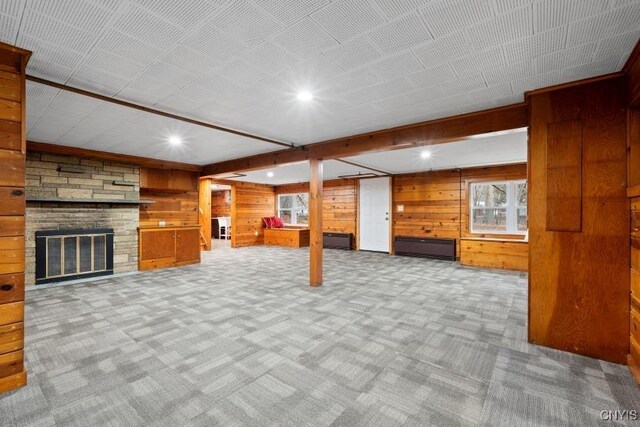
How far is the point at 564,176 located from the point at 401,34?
6.37ft

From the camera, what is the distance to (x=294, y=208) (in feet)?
36.2

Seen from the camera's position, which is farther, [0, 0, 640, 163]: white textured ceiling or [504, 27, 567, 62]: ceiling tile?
[504, 27, 567, 62]: ceiling tile

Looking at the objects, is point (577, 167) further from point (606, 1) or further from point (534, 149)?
point (606, 1)

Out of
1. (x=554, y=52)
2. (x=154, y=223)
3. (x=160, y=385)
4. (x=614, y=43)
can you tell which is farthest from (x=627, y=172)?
(x=154, y=223)

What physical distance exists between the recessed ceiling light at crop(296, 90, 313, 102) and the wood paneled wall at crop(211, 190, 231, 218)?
10660 mm

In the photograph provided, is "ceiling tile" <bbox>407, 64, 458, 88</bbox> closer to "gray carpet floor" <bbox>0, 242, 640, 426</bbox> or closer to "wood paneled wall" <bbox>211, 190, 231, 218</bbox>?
"gray carpet floor" <bbox>0, 242, 640, 426</bbox>

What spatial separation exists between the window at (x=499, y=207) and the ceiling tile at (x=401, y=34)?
20.0ft

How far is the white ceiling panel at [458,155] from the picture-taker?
4.47 meters

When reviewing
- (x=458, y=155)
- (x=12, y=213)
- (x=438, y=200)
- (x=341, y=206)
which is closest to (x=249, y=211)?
(x=341, y=206)

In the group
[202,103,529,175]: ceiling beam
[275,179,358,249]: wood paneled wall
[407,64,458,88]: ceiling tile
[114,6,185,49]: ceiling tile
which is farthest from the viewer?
[275,179,358,249]: wood paneled wall

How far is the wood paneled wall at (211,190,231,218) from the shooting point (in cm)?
1293

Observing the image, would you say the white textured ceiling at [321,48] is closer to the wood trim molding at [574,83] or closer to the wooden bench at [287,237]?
the wood trim molding at [574,83]

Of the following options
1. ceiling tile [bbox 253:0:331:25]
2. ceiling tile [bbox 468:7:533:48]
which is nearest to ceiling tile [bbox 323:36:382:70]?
ceiling tile [bbox 253:0:331:25]

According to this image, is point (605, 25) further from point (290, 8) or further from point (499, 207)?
point (499, 207)
